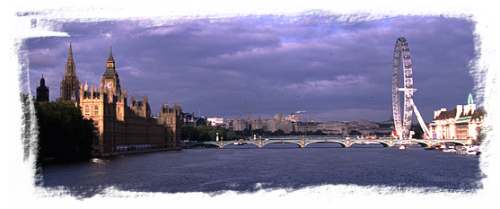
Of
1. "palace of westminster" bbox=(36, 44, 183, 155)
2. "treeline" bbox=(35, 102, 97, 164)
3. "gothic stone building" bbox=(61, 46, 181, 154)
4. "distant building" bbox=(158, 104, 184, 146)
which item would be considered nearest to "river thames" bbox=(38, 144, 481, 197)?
"treeline" bbox=(35, 102, 97, 164)

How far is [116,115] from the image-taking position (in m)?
43.7

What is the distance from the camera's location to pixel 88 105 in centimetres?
3959

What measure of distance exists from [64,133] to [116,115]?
1853cm

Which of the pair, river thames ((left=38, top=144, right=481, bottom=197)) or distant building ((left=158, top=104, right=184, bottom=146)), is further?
distant building ((left=158, top=104, right=184, bottom=146))

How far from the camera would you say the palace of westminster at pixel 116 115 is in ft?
128

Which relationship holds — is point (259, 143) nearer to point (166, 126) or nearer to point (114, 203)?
point (166, 126)

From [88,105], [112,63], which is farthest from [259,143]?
[88,105]

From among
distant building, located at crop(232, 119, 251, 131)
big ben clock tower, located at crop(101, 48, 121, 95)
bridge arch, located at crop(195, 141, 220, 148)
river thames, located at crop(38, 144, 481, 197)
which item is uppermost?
big ben clock tower, located at crop(101, 48, 121, 95)

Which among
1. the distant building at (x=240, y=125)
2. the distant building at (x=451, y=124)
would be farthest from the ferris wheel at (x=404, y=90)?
the distant building at (x=240, y=125)

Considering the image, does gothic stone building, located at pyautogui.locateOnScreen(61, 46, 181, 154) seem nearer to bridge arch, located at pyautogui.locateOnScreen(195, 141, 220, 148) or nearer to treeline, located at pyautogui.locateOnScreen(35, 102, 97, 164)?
bridge arch, located at pyautogui.locateOnScreen(195, 141, 220, 148)

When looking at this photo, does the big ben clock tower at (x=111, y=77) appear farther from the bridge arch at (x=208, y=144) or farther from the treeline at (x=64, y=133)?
the treeline at (x=64, y=133)

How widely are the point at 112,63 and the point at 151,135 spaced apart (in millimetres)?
6971

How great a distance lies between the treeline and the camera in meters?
23.1

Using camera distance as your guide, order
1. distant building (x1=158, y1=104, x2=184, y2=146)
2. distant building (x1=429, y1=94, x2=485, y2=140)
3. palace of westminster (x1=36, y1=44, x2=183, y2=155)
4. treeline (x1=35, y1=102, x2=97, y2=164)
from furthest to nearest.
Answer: distant building (x1=158, y1=104, x2=184, y2=146) → distant building (x1=429, y1=94, x2=485, y2=140) → palace of westminster (x1=36, y1=44, x2=183, y2=155) → treeline (x1=35, y1=102, x2=97, y2=164)
